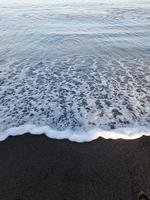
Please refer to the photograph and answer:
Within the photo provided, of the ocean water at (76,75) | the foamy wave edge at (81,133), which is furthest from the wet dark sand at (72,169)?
the ocean water at (76,75)

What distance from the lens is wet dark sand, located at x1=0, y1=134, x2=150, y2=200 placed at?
143 inches

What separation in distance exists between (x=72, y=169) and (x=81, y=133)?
1087 millimetres

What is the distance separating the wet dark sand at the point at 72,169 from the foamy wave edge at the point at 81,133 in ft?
0.47

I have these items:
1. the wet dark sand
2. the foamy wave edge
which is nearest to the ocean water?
the foamy wave edge

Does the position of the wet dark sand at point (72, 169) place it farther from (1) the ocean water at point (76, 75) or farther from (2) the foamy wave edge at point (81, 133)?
(1) the ocean water at point (76, 75)

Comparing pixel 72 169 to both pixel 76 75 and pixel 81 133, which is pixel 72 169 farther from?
pixel 76 75

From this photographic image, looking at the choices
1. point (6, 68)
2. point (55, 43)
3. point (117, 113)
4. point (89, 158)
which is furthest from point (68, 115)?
point (55, 43)

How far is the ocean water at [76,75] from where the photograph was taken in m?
5.30

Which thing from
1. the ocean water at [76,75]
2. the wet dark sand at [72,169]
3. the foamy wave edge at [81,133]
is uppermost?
the wet dark sand at [72,169]

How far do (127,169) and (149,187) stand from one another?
1.57ft

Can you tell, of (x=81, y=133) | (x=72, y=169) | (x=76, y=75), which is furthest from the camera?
(x=76, y=75)

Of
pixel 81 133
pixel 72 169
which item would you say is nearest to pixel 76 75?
pixel 81 133

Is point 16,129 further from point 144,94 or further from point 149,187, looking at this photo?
point 144,94

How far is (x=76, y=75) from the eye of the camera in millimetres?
7723
